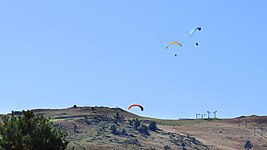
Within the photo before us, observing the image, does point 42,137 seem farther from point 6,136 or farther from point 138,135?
point 138,135

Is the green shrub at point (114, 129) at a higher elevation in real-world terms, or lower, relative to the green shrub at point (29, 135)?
higher

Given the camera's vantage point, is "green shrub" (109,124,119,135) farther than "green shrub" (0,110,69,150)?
Yes

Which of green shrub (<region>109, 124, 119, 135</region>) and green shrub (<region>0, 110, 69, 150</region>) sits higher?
green shrub (<region>109, 124, 119, 135</region>)

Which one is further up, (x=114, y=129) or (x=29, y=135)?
(x=114, y=129)

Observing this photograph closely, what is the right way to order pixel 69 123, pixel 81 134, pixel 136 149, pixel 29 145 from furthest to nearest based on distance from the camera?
1. pixel 69 123
2. pixel 81 134
3. pixel 136 149
4. pixel 29 145

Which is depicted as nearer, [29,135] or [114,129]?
[29,135]

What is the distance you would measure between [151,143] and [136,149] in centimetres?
1721

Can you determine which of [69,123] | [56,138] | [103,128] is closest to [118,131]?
[103,128]

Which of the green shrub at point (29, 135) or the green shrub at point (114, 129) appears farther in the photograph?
the green shrub at point (114, 129)

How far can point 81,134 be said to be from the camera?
613 feet

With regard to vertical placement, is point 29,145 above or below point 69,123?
below

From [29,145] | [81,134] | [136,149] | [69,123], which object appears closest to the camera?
[29,145]

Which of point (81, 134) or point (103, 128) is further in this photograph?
point (103, 128)

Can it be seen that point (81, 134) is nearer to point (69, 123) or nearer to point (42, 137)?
point (69, 123)
